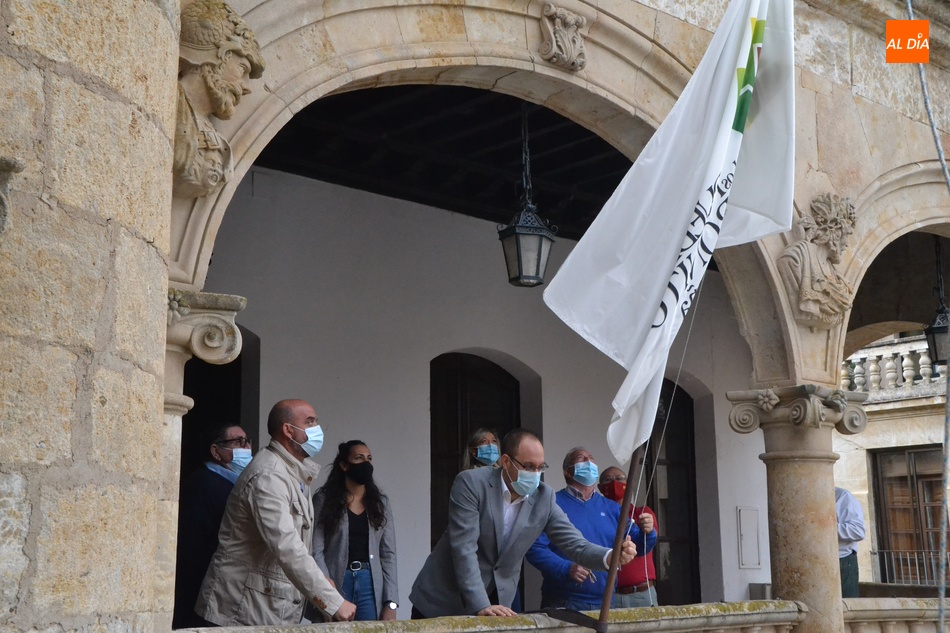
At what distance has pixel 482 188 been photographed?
8336 mm

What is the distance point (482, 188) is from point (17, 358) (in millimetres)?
6211

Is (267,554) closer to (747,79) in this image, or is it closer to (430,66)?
(430,66)

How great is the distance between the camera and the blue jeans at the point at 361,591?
4945mm

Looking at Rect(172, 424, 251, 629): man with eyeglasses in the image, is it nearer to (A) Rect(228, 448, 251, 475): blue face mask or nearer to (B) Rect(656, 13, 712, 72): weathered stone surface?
(A) Rect(228, 448, 251, 475): blue face mask

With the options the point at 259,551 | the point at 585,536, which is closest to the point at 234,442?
the point at 259,551

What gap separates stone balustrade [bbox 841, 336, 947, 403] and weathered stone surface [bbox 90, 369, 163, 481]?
48.8 ft

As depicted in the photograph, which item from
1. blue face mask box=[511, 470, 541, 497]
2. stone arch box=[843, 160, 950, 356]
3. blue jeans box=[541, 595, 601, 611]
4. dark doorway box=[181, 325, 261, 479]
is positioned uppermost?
stone arch box=[843, 160, 950, 356]

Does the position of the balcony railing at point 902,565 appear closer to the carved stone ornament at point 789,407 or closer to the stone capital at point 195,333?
the carved stone ornament at point 789,407

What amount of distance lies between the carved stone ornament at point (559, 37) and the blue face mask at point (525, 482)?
6.12 feet

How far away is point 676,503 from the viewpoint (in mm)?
9969

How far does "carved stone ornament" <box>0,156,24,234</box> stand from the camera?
225cm

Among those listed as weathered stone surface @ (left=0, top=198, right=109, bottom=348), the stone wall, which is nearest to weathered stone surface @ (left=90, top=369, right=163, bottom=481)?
the stone wall

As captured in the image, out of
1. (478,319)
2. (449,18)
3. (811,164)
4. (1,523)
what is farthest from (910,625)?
(1,523)

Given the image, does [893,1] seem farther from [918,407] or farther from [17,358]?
[918,407]
